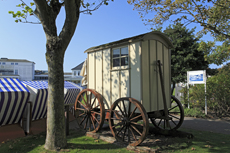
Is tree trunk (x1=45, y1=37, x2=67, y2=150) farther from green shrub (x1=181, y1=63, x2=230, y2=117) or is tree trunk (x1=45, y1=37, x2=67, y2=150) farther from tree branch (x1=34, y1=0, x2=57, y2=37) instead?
green shrub (x1=181, y1=63, x2=230, y2=117)

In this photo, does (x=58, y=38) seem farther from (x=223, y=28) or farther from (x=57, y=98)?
(x=223, y=28)

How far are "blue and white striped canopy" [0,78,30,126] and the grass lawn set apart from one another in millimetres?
1125

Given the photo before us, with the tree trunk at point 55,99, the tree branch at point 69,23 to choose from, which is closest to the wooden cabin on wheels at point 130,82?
the tree trunk at point 55,99

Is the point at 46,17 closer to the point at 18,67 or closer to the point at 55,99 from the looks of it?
the point at 55,99

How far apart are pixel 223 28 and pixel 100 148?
35.7 ft

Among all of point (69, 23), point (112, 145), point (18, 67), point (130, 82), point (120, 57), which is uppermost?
point (18, 67)

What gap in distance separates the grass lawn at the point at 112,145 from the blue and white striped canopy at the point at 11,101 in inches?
44.3

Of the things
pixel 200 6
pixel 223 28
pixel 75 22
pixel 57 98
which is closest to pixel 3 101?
pixel 57 98

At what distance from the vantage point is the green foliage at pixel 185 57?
20516mm

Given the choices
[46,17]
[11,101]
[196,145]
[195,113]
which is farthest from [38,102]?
[195,113]

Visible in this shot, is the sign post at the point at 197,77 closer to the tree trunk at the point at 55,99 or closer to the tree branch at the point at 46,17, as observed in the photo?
the tree trunk at the point at 55,99

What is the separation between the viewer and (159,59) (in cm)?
627

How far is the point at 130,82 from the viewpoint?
5590 millimetres

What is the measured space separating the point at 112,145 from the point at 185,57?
18204mm
